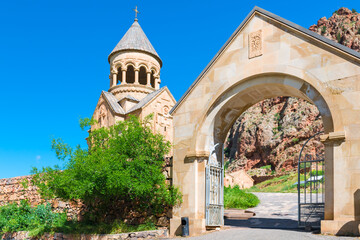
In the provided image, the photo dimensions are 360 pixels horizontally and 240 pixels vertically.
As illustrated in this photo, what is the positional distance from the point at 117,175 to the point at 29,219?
23.3ft

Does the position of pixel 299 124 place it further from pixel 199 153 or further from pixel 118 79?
pixel 199 153

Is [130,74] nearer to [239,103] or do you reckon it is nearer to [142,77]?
Answer: [142,77]

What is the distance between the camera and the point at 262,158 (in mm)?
50750

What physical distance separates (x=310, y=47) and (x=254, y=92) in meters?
2.27

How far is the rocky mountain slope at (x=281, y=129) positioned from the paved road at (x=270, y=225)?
24.2m

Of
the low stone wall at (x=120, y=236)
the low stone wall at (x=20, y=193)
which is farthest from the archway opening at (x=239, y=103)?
the low stone wall at (x=20, y=193)

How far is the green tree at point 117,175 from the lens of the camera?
38.6 ft

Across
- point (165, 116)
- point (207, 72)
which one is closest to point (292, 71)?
point (207, 72)

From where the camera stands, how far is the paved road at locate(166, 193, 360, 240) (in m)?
9.49

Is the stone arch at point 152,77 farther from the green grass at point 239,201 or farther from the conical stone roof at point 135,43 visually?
the green grass at point 239,201

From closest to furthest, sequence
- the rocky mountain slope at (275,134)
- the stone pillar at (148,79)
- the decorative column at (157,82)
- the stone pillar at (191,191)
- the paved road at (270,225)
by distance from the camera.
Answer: the paved road at (270,225), the stone pillar at (191,191), the stone pillar at (148,79), the decorative column at (157,82), the rocky mountain slope at (275,134)

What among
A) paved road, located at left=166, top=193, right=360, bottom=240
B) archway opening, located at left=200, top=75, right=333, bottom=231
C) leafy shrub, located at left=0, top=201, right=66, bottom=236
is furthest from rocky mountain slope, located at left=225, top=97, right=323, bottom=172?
leafy shrub, located at left=0, top=201, right=66, bottom=236

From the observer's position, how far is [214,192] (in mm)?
12500

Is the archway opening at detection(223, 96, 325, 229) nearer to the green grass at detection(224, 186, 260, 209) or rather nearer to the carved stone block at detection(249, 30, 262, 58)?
the green grass at detection(224, 186, 260, 209)
